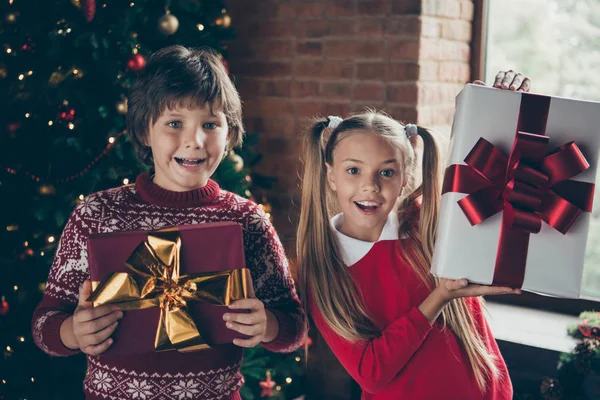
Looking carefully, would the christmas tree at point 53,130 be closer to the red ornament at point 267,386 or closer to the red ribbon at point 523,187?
the red ornament at point 267,386

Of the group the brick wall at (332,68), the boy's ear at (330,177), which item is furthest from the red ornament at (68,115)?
the boy's ear at (330,177)

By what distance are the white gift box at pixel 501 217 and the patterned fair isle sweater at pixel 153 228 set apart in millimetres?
395

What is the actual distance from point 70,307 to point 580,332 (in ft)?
5.83

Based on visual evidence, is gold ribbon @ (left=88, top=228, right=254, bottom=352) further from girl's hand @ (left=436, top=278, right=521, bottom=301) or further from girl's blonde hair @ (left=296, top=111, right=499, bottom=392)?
girl's hand @ (left=436, top=278, right=521, bottom=301)

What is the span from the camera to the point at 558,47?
8.98 feet

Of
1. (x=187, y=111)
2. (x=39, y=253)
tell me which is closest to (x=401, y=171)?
(x=187, y=111)

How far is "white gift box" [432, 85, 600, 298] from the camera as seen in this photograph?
121 cm

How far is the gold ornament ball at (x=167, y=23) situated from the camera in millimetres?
2309

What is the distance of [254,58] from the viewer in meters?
3.06

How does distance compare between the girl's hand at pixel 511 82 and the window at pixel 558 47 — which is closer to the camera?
the girl's hand at pixel 511 82

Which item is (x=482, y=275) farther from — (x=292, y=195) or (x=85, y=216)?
(x=292, y=195)

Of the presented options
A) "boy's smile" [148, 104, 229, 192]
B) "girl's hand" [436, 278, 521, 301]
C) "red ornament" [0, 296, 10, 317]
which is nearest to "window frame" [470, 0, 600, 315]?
"girl's hand" [436, 278, 521, 301]

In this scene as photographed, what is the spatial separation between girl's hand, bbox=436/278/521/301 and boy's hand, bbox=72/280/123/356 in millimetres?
629

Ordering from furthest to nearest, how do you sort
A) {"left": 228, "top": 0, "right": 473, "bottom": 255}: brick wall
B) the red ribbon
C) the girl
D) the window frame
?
the window frame, {"left": 228, "top": 0, "right": 473, "bottom": 255}: brick wall, the girl, the red ribbon
